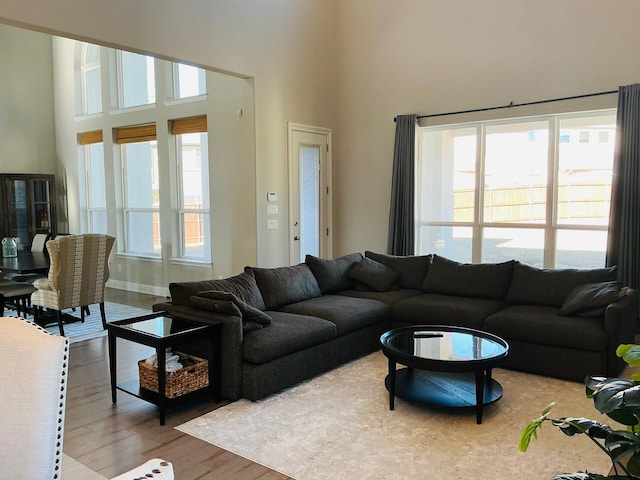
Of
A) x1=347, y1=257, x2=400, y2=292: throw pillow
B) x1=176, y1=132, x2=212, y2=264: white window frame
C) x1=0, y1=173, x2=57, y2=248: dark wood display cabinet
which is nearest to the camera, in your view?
x1=347, y1=257, x2=400, y2=292: throw pillow

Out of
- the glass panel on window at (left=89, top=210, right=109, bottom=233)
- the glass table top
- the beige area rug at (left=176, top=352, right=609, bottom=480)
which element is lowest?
the beige area rug at (left=176, top=352, right=609, bottom=480)

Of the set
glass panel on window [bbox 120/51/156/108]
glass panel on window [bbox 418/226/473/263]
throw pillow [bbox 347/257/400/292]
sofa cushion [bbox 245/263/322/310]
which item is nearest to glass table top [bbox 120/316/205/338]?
sofa cushion [bbox 245/263/322/310]

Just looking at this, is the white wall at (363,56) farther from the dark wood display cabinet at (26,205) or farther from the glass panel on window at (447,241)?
the dark wood display cabinet at (26,205)

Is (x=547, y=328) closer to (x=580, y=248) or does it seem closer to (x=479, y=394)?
(x=479, y=394)

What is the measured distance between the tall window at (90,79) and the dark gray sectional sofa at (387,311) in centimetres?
524

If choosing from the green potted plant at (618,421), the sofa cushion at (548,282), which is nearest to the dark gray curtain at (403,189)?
the sofa cushion at (548,282)

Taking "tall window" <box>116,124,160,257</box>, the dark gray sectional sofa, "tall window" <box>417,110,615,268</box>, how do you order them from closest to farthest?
the dark gray sectional sofa → "tall window" <box>417,110,615,268</box> → "tall window" <box>116,124,160,257</box>

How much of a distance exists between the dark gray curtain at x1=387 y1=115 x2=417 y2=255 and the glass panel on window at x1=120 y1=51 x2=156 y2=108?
366 centimetres

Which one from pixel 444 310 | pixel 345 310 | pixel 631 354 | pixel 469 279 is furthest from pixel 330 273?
pixel 631 354

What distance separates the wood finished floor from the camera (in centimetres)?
270

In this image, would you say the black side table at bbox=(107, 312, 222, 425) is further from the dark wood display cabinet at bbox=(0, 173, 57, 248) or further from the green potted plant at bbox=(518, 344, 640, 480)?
the dark wood display cabinet at bbox=(0, 173, 57, 248)

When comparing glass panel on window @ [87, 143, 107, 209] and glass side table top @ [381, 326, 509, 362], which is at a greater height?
glass panel on window @ [87, 143, 107, 209]

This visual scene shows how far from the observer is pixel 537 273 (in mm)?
4664

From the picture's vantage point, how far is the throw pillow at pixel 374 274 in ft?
17.4
